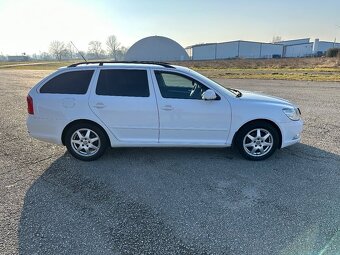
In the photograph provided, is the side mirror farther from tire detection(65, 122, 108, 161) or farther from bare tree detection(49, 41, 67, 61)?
bare tree detection(49, 41, 67, 61)

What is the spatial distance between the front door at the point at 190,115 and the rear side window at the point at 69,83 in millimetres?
1236

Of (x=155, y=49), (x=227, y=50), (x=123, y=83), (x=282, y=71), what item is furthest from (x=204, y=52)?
(x=123, y=83)

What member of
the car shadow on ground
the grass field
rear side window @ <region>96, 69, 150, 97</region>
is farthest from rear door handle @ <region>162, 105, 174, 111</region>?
the grass field

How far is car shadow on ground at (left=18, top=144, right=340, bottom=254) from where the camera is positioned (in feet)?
8.92

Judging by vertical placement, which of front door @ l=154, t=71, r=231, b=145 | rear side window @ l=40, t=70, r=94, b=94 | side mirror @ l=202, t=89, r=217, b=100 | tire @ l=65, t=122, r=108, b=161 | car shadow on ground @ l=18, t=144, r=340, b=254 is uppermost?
rear side window @ l=40, t=70, r=94, b=94

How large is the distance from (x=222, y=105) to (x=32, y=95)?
3.34m

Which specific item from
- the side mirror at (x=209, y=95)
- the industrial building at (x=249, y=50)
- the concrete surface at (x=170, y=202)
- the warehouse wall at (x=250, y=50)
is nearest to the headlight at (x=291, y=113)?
the concrete surface at (x=170, y=202)

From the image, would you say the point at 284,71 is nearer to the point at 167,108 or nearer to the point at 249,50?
the point at 167,108

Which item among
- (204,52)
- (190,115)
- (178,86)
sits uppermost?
(204,52)

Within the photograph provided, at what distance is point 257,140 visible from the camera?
4.74 metres

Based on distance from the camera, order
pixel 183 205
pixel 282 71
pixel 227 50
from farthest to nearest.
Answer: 1. pixel 227 50
2. pixel 282 71
3. pixel 183 205

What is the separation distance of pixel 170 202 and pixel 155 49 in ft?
286

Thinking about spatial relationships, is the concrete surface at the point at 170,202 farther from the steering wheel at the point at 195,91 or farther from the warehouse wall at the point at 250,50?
the warehouse wall at the point at 250,50

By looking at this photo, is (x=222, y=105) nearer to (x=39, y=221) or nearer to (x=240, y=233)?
(x=240, y=233)
